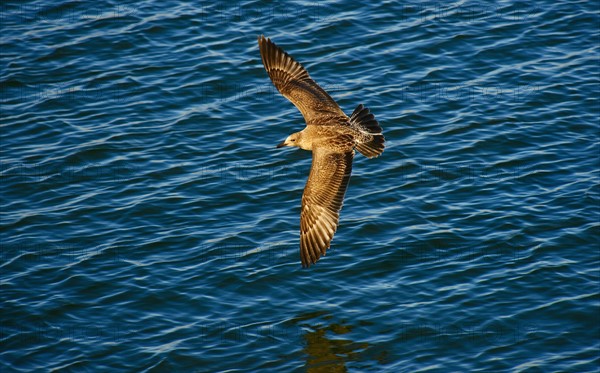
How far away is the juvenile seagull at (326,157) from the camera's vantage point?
35.9 feet

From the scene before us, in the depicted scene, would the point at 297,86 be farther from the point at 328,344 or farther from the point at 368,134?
the point at 328,344

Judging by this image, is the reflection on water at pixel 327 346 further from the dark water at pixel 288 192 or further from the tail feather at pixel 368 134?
the tail feather at pixel 368 134

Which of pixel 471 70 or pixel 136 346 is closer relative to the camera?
pixel 136 346

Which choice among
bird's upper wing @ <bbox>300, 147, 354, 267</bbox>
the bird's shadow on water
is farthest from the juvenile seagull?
the bird's shadow on water

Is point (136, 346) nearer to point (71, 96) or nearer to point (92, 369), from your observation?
point (92, 369)

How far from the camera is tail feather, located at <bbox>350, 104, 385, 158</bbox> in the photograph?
11157mm

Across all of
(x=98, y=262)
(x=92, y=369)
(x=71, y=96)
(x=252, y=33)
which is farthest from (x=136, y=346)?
(x=252, y=33)

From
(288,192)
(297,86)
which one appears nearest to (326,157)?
(297,86)

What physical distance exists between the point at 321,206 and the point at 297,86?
217cm

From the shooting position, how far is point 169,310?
11.2 metres

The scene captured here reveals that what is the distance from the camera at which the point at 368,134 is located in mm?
11336

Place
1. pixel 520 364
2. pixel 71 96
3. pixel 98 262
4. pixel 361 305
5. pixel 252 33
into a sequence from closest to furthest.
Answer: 1. pixel 520 364
2. pixel 361 305
3. pixel 98 262
4. pixel 71 96
5. pixel 252 33

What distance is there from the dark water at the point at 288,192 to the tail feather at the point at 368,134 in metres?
1.45

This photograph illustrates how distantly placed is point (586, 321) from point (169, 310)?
4809 mm
